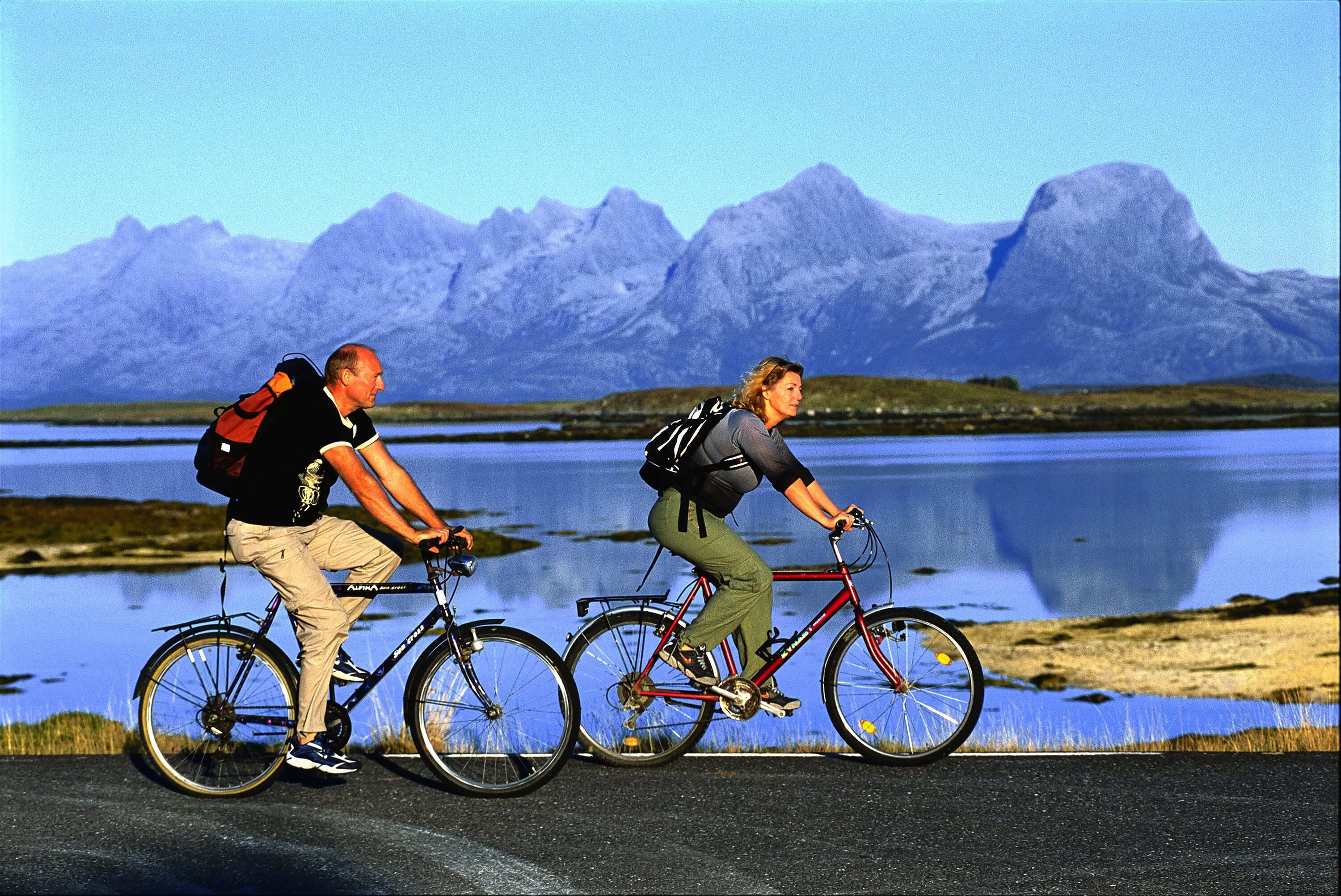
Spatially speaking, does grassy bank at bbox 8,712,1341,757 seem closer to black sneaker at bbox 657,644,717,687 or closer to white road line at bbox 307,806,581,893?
black sneaker at bbox 657,644,717,687

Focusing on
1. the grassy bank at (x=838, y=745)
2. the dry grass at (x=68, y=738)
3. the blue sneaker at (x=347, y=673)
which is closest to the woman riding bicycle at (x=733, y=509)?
the grassy bank at (x=838, y=745)

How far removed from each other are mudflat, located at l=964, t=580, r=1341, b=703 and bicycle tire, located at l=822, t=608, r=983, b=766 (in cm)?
1461

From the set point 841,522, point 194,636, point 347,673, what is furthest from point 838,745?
point 194,636

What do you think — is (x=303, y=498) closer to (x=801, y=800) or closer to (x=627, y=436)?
(x=801, y=800)

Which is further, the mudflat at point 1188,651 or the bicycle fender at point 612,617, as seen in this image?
the mudflat at point 1188,651

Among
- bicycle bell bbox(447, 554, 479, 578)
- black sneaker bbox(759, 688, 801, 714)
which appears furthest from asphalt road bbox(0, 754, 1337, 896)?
bicycle bell bbox(447, 554, 479, 578)

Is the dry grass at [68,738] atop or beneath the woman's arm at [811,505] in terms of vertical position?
beneath

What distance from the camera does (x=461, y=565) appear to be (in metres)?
8.05

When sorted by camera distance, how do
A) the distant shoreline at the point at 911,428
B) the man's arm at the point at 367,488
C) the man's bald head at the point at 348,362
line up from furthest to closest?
the distant shoreline at the point at 911,428 < the man's bald head at the point at 348,362 < the man's arm at the point at 367,488

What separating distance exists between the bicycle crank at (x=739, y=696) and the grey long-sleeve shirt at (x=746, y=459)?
106cm

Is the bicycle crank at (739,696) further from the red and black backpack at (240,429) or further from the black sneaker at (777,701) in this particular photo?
the red and black backpack at (240,429)

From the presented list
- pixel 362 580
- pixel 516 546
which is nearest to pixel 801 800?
pixel 362 580

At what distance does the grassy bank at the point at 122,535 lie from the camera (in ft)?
137

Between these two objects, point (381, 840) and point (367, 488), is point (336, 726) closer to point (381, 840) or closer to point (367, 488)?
point (381, 840)
